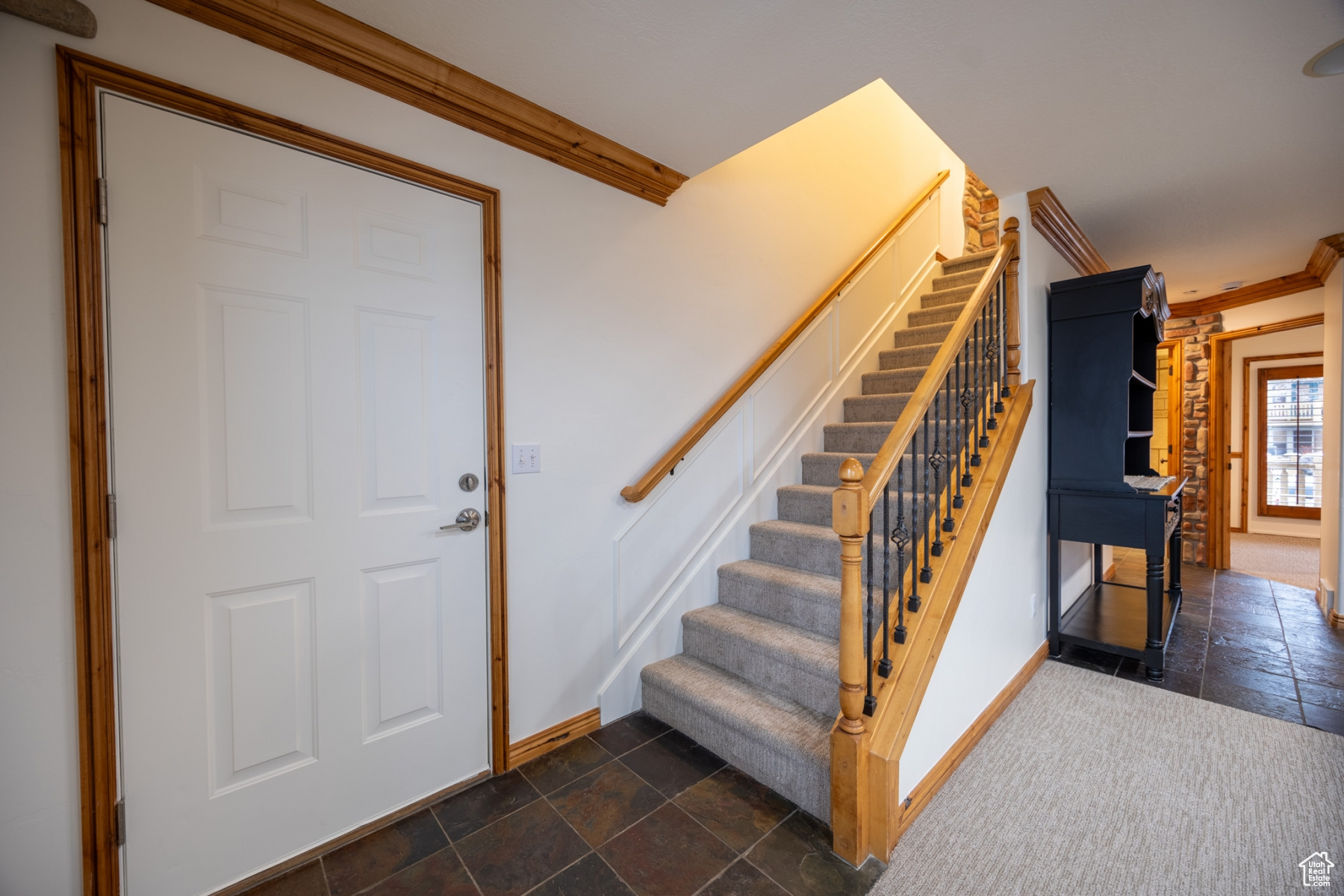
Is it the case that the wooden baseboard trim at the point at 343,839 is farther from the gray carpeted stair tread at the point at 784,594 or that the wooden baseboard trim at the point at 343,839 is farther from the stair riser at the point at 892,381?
the stair riser at the point at 892,381

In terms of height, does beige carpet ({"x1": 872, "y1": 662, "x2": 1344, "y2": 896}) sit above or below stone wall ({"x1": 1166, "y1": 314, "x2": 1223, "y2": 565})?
below

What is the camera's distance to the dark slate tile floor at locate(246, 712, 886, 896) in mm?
1438

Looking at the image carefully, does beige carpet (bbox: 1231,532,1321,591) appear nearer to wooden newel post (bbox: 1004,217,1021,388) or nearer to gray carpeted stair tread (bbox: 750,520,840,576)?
wooden newel post (bbox: 1004,217,1021,388)

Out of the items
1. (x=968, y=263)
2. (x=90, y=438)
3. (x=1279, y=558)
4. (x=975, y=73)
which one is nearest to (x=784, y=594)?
(x=975, y=73)

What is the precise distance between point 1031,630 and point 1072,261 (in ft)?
6.73

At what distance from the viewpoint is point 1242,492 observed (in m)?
6.43

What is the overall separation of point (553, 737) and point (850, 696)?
1.14m

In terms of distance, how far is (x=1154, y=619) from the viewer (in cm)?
258

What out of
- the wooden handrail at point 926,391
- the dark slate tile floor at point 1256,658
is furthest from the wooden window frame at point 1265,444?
the wooden handrail at point 926,391

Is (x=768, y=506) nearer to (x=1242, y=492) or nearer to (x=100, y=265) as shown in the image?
(x=100, y=265)

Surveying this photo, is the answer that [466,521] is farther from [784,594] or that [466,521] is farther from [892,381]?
[892,381]

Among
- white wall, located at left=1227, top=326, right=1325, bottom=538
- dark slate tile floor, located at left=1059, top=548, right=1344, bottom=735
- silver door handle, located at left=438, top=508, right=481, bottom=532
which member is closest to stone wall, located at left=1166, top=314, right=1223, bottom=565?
dark slate tile floor, located at left=1059, top=548, right=1344, bottom=735

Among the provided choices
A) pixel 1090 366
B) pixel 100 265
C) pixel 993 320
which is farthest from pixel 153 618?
pixel 1090 366

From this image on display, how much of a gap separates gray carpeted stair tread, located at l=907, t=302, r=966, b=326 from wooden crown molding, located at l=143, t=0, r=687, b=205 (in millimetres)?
2392
